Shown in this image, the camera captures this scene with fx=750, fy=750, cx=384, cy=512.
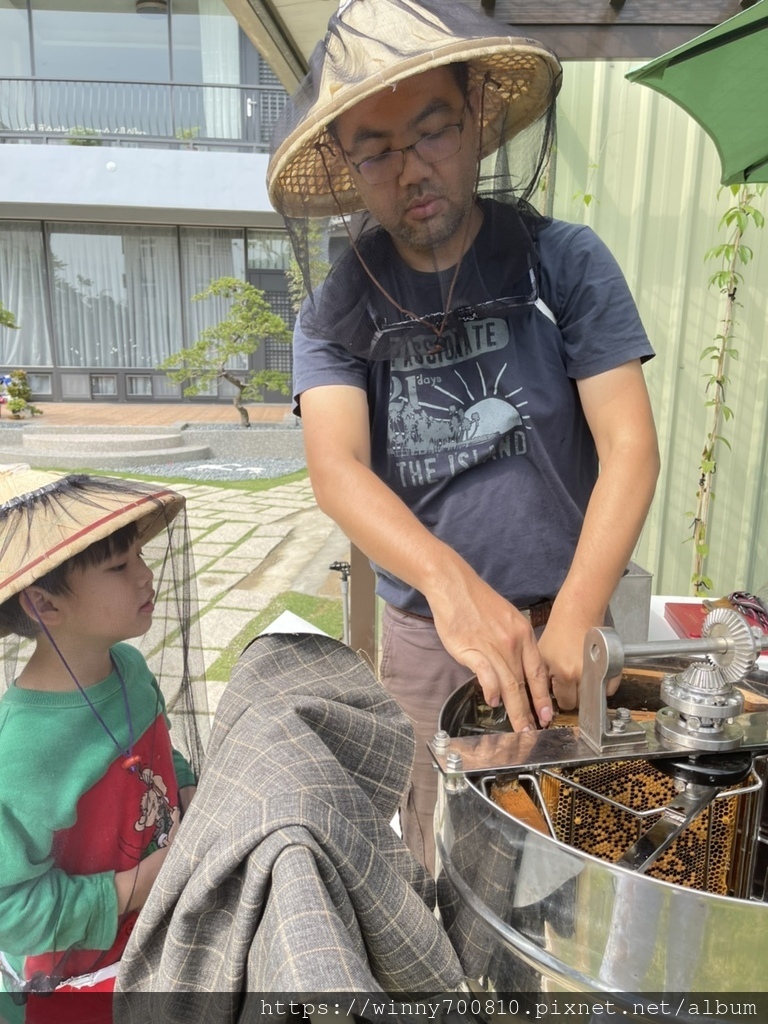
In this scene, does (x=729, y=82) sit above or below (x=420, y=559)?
above

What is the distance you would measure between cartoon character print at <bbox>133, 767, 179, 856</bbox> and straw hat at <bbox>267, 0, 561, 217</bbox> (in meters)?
0.95

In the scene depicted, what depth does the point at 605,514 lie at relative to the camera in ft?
3.80

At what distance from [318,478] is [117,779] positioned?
0.54 m

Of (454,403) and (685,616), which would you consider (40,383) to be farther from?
(454,403)

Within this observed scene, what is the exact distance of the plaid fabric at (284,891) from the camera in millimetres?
607

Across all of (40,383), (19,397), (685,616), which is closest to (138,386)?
(40,383)

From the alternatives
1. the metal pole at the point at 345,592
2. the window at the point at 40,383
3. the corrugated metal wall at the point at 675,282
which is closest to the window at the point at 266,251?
the window at the point at 40,383

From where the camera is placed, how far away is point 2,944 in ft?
3.17

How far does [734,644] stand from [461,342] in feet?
2.54

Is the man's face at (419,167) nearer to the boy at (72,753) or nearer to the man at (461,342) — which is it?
the man at (461,342)

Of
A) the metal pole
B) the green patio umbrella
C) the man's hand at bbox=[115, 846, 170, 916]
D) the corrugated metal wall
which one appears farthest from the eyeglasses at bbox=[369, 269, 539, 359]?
the corrugated metal wall

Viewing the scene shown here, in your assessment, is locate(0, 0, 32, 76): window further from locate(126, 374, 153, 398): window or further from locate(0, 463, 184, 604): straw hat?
locate(0, 463, 184, 604): straw hat

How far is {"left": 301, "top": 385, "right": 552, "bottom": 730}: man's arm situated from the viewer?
34.9 inches

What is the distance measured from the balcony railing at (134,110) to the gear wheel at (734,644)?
44.0ft
